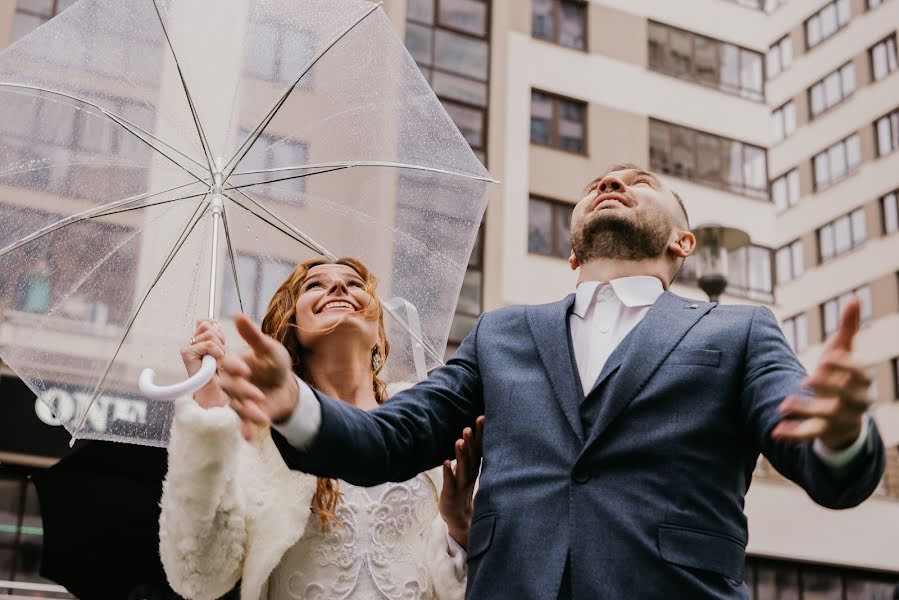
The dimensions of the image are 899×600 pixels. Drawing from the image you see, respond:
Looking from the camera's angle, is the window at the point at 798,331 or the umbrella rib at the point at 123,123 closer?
the umbrella rib at the point at 123,123

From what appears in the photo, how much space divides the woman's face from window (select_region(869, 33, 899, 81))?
3107 centimetres

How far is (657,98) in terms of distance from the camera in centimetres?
2380

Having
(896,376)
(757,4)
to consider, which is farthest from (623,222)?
(896,376)

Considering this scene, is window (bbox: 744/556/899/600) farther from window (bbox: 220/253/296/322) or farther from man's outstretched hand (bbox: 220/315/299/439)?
man's outstretched hand (bbox: 220/315/299/439)

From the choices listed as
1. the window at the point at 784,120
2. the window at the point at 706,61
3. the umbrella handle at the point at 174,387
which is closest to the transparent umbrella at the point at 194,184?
the umbrella handle at the point at 174,387

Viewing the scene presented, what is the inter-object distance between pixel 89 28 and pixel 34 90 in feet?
0.96

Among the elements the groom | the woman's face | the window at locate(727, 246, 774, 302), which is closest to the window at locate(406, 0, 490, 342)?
the window at locate(727, 246, 774, 302)

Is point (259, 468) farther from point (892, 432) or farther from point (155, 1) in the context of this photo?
point (892, 432)

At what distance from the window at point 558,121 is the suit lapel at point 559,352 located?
19084mm

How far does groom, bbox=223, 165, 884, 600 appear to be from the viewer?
2.49m

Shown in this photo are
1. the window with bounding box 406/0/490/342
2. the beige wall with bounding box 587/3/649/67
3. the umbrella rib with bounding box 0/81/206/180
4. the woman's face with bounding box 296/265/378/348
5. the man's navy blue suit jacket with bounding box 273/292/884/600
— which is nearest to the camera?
the man's navy blue suit jacket with bounding box 273/292/884/600

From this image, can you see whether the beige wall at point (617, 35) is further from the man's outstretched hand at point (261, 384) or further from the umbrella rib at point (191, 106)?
the man's outstretched hand at point (261, 384)

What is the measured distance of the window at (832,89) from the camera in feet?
113

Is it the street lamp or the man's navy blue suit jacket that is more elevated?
the street lamp
